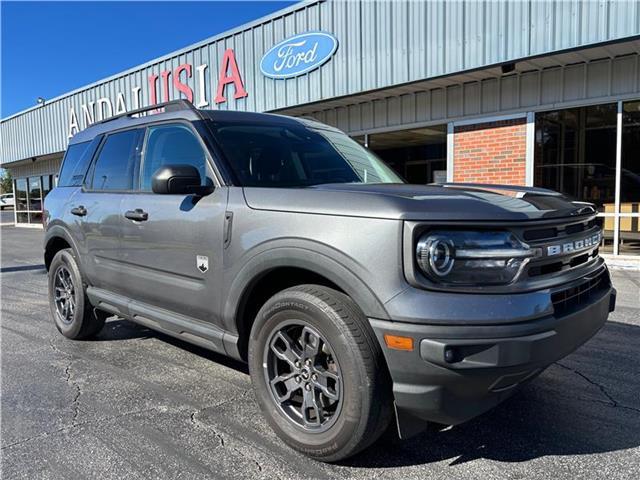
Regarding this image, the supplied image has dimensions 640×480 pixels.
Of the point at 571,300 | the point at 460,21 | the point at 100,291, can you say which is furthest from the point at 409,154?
the point at 571,300

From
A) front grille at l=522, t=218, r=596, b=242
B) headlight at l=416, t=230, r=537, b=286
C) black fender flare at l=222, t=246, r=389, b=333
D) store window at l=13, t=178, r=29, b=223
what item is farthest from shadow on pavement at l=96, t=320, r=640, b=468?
store window at l=13, t=178, r=29, b=223

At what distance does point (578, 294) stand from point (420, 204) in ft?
3.32

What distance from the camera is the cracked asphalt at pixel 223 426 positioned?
100 inches

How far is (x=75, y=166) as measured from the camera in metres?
4.98

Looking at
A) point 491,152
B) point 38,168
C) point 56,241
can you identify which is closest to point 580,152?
point 491,152

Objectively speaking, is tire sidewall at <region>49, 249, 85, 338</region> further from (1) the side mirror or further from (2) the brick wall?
(2) the brick wall

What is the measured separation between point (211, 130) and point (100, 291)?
1887 mm

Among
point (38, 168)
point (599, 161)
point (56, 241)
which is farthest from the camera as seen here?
point (38, 168)

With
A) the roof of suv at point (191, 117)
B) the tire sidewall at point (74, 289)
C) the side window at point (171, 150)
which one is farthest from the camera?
the tire sidewall at point (74, 289)

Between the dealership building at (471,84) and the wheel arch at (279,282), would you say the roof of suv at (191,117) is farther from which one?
the dealership building at (471,84)

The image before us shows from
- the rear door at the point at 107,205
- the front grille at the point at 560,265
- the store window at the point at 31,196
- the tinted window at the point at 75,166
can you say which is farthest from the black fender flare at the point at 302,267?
the store window at the point at 31,196

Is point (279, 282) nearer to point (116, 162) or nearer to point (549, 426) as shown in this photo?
point (549, 426)

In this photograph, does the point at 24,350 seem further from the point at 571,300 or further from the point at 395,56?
the point at 395,56

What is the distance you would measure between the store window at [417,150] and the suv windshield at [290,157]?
6151 millimetres
